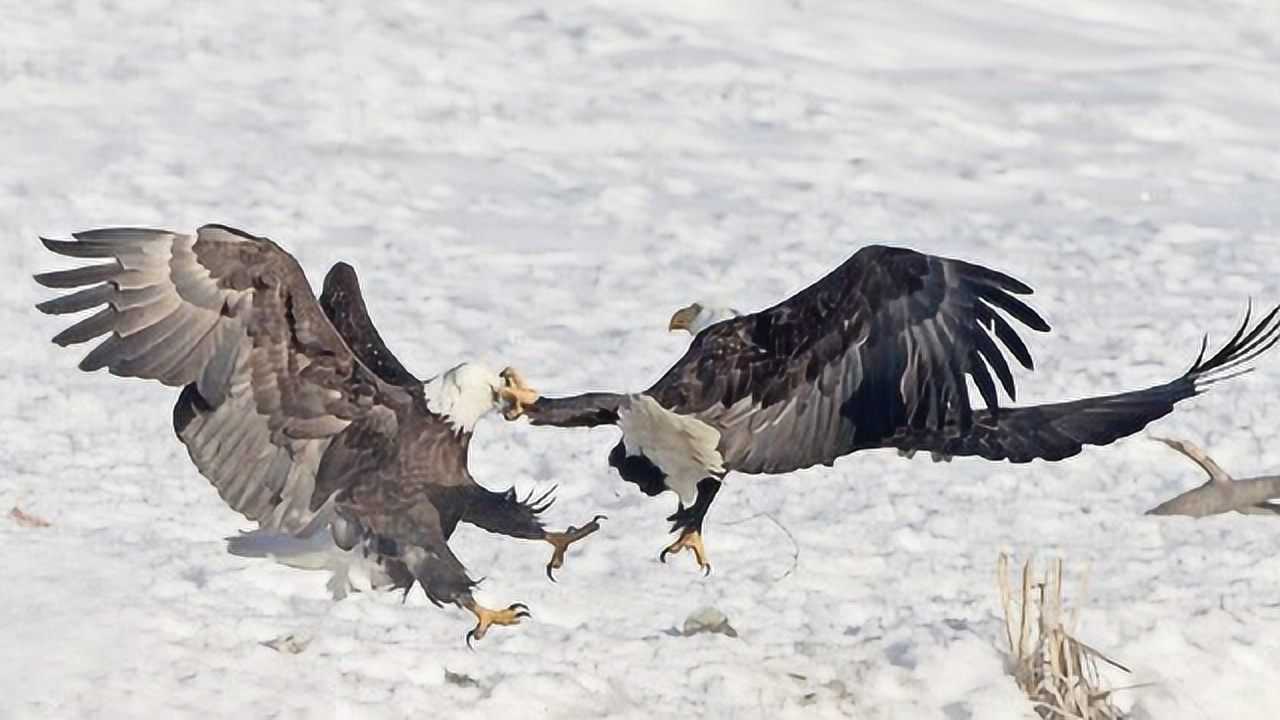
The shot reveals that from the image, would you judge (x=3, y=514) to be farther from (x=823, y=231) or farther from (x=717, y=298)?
(x=823, y=231)

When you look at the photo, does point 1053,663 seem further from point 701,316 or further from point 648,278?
point 648,278

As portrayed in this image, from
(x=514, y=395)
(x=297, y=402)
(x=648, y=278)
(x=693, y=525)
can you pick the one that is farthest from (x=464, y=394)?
(x=648, y=278)

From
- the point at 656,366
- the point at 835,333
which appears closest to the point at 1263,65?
the point at 656,366

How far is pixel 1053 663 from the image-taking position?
6.36 metres

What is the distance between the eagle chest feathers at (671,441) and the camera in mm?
6324

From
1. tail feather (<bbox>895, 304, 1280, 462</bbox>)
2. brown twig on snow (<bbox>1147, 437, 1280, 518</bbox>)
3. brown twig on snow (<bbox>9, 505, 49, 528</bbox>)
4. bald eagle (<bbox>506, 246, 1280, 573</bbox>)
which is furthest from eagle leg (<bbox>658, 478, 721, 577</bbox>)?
brown twig on snow (<bbox>9, 505, 49, 528</bbox>)

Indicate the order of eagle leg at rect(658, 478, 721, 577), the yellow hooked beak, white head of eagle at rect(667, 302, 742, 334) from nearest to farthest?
eagle leg at rect(658, 478, 721, 577)
white head of eagle at rect(667, 302, 742, 334)
the yellow hooked beak

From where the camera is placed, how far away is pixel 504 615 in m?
6.43

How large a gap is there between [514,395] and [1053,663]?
4.90 ft

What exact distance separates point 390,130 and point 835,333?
18.5 ft

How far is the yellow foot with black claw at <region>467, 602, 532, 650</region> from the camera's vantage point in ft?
20.9

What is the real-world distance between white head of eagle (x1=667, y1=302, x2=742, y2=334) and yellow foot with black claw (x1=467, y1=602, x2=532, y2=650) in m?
0.93

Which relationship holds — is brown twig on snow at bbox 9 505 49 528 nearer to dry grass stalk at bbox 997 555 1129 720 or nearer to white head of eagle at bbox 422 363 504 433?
white head of eagle at bbox 422 363 504 433

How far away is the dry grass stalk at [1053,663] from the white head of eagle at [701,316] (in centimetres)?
99
